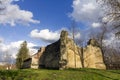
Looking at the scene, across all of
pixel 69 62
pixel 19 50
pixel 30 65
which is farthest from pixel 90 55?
pixel 19 50

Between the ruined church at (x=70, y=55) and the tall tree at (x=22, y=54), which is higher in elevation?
the tall tree at (x=22, y=54)

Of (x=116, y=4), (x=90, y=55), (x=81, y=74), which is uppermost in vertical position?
(x=116, y=4)

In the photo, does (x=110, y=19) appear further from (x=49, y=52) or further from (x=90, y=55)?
(x=49, y=52)

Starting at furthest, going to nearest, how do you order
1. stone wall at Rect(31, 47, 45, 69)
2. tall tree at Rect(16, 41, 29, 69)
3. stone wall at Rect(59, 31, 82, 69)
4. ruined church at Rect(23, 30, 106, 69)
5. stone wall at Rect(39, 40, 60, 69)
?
tall tree at Rect(16, 41, 29, 69)
stone wall at Rect(31, 47, 45, 69)
stone wall at Rect(39, 40, 60, 69)
ruined church at Rect(23, 30, 106, 69)
stone wall at Rect(59, 31, 82, 69)

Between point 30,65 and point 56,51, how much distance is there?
34.8 feet

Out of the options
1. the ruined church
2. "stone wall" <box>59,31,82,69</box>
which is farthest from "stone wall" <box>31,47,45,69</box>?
"stone wall" <box>59,31,82,69</box>

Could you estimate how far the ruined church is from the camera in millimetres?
50688

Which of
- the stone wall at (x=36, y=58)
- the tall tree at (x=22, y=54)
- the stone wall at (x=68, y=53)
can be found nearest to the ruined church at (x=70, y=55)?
the stone wall at (x=68, y=53)

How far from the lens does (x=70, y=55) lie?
172ft

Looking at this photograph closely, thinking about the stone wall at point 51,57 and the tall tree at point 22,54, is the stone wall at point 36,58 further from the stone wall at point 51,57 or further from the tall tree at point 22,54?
the tall tree at point 22,54

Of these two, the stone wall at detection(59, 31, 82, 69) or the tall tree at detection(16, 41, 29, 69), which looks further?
the tall tree at detection(16, 41, 29, 69)

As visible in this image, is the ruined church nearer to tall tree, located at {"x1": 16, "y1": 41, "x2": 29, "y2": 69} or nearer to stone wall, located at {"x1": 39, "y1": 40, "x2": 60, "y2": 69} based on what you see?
stone wall, located at {"x1": 39, "y1": 40, "x2": 60, "y2": 69}

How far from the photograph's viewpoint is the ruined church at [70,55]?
5069 cm

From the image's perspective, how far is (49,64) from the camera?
57062 millimetres
